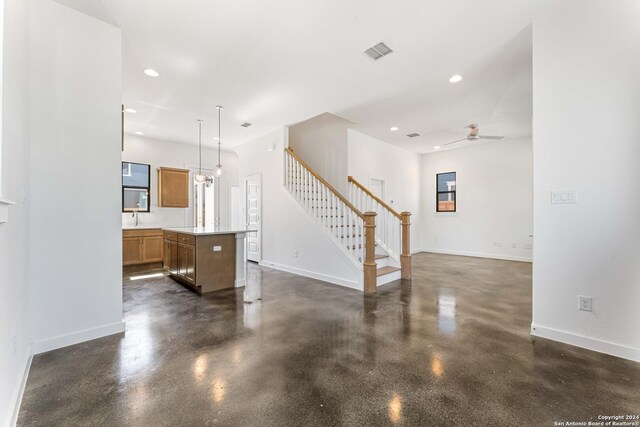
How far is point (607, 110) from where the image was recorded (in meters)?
2.34

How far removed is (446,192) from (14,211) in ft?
28.8

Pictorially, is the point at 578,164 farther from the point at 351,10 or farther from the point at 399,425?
the point at 399,425

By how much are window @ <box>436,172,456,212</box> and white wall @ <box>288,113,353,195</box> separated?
386 cm

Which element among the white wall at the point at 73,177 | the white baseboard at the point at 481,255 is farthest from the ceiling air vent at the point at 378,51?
the white baseboard at the point at 481,255

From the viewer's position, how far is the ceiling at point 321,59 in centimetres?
254

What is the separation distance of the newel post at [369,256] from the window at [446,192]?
5.00 meters

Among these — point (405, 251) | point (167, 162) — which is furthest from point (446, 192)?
point (167, 162)

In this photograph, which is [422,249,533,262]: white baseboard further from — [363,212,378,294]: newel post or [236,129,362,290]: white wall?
[236,129,362,290]: white wall

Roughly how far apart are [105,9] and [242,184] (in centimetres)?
459

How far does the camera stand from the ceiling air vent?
3.05 metres

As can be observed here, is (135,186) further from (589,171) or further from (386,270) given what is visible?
(589,171)

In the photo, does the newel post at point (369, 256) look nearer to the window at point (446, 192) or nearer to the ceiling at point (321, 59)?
the ceiling at point (321, 59)

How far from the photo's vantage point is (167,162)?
7.09 metres

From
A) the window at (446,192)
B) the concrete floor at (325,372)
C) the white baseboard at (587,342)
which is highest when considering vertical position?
the window at (446,192)
